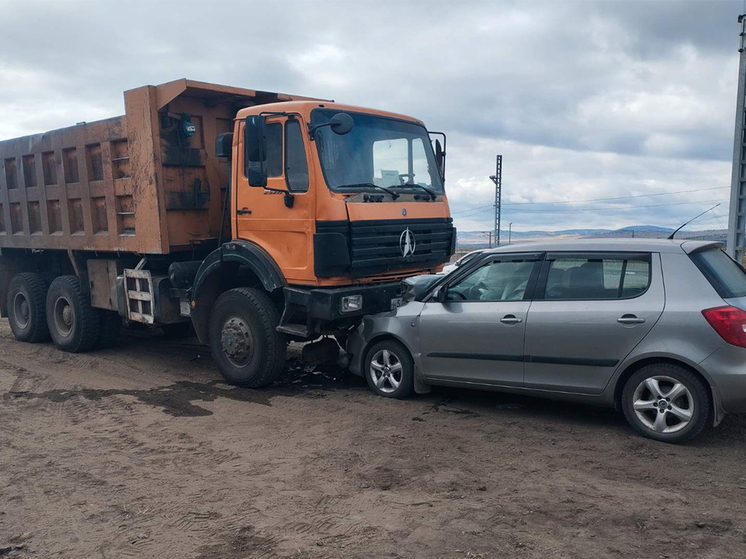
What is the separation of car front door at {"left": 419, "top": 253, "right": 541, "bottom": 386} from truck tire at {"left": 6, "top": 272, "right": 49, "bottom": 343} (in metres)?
7.11

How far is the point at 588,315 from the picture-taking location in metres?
5.49

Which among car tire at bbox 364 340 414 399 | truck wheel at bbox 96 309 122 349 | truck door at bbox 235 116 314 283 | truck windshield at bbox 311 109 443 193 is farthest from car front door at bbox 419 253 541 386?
truck wheel at bbox 96 309 122 349

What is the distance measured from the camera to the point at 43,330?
421 inches

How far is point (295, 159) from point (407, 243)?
155 cm

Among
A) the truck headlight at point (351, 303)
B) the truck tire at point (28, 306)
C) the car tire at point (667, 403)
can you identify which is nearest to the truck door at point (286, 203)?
the truck headlight at point (351, 303)

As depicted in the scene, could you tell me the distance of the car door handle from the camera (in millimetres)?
5254

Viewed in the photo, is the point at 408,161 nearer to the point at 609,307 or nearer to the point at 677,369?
the point at 609,307

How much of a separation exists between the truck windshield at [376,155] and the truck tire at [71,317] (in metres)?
5.11

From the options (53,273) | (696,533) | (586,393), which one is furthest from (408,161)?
(53,273)

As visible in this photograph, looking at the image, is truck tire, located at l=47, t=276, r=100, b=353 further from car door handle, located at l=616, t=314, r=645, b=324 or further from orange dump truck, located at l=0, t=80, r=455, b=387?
car door handle, located at l=616, t=314, r=645, b=324

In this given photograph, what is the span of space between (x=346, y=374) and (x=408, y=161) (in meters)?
2.69

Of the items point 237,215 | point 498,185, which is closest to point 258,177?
point 237,215

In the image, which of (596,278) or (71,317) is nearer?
(596,278)

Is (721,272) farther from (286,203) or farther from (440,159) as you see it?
(286,203)
